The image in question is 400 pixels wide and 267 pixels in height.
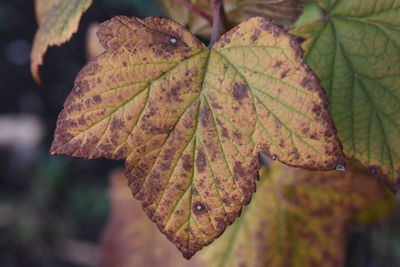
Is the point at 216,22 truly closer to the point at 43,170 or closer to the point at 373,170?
the point at 373,170

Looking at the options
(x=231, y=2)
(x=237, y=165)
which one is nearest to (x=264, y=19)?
(x=237, y=165)

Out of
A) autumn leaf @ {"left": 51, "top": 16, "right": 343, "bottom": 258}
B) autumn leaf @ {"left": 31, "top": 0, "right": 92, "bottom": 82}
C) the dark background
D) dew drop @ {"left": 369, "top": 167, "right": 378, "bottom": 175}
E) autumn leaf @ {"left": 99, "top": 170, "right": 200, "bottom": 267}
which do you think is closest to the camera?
autumn leaf @ {"left": 51, "top": 16, "right": 343, "bottom": 258}

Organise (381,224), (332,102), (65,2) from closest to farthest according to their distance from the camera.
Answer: (332,102)
(65,2)
(381,224)

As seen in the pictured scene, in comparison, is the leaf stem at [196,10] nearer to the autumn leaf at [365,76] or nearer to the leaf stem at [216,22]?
the leaf stem at [216,22]

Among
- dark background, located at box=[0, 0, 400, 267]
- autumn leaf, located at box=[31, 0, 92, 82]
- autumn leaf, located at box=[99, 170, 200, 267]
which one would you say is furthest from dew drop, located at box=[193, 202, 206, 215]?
dark background, located at box=[0, 0, 400, 267]

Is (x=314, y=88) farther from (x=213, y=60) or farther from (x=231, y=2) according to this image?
(x=231, y=2)

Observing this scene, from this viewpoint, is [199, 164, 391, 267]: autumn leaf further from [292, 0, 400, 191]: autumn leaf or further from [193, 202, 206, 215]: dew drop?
[193, 202, 206, 215]: dew drop
